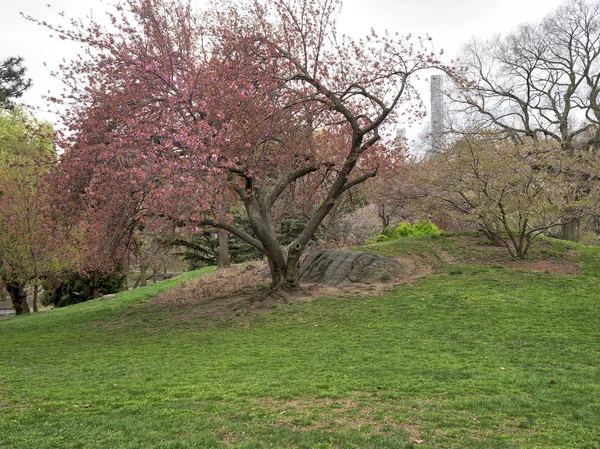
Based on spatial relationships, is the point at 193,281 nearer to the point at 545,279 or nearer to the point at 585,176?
the point at 545,279

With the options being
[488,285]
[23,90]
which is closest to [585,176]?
[488,285]

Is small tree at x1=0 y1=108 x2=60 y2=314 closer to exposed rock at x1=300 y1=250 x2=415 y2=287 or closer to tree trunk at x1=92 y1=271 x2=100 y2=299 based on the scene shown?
tree trunk at x1=92 y1=271 x2=100 y2=299

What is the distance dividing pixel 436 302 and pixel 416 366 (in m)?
4.31

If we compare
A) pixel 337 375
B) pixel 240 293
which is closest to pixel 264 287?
pixel 240 293

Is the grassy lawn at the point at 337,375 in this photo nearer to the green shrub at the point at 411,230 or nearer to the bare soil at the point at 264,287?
the bare soil at the point at 264,287

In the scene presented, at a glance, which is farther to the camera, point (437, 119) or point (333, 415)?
point (437, 119)

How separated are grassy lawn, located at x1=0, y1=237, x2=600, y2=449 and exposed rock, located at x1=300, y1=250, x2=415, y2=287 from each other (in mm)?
1289

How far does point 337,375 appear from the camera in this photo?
19.7 feet

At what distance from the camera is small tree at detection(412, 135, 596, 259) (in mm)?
12039

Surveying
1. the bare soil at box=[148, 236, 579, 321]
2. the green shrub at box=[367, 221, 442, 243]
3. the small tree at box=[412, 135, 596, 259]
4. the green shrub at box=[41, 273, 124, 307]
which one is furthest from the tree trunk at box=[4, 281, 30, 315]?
the small tree at box=[412, 135, 596, 259]

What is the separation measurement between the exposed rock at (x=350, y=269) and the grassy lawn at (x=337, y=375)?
1289mm

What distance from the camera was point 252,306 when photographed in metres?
11.5

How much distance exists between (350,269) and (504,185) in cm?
455

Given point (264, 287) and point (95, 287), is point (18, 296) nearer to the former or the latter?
point (95, 287)
